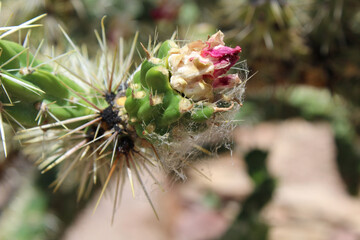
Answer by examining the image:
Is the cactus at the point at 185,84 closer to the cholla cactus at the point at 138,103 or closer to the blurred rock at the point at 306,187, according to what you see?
the cholla cactus at the point at 138,103

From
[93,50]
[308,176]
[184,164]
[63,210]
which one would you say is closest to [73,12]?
[93,50]

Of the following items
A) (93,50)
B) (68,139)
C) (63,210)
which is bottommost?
(63,210)

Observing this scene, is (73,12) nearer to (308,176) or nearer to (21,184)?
(21,184)

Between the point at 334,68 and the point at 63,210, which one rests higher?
the point at 334,68

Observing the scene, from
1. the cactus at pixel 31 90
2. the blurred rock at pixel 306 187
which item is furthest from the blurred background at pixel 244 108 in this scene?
the cactus at pixel 31 90

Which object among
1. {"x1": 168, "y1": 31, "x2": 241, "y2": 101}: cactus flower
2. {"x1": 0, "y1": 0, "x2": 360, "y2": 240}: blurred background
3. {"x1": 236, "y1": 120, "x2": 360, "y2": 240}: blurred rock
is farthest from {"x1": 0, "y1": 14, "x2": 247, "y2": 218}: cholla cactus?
{"x1": 236, "y1": 120, "x2": 360, "y2": 240}: blurred rock

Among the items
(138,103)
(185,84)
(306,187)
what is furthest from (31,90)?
(306,187)

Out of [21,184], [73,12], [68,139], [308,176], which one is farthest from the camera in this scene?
[308,176]
